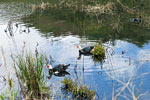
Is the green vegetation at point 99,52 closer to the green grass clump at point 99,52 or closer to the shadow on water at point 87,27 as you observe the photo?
the green grass clump at point 99,52

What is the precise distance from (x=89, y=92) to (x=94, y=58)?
543 centimetres

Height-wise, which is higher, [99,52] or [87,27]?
[87,27]

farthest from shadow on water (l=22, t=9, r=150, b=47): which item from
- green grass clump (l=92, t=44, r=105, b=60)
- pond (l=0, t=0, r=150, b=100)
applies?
green grass clump (l=92, t=44, r=105, b=60)

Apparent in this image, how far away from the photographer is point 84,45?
16.7 m

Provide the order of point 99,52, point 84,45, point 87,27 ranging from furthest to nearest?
point 87,27 < point 84,45 < point 99,52

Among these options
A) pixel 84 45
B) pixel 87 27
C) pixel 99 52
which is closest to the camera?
pixel 99 52

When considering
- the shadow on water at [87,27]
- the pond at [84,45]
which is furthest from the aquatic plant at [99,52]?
the shadow on water at [87,27]

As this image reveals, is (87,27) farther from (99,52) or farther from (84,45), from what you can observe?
(99,52)

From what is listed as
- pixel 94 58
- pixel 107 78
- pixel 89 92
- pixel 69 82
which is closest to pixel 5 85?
pixel 69 82

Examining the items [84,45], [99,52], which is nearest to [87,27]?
[84,45]

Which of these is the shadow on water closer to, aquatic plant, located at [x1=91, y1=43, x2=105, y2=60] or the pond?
the pond

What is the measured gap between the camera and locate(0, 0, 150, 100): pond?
424 inches

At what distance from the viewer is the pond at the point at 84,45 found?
1077 centimetres

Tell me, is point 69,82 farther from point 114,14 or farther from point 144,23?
point 114,14
